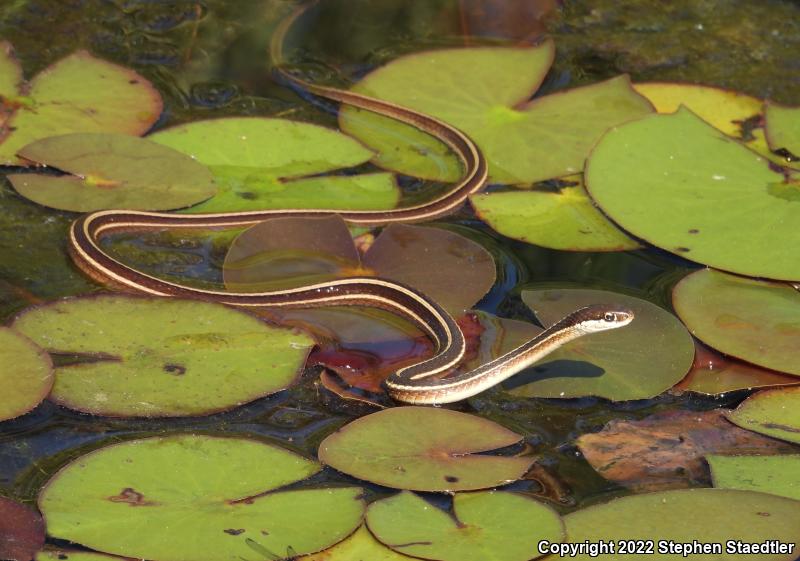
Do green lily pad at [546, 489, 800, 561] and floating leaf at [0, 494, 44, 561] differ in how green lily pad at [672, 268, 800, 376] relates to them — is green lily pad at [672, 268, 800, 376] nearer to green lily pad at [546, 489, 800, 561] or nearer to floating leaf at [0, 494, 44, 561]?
green lily pad at [546, 489, 800, 561]

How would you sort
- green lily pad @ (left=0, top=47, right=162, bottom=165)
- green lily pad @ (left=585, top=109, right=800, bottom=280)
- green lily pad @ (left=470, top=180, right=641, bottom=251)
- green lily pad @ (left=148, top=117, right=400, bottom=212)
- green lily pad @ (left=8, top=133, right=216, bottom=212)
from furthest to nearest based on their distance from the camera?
green lily pad @ (left=0, top=47, right=162, bottom=165)
green lily pad @ (left=148, top=117, right=400, bottom=212)
green lily pad @ (left=8, top=133, right=216, bottom=212)
green lily pad @ (left=470, top=180, right=641, bottom=251)
green lily pad @ (left=585, top=109, right=800, bottom=280)

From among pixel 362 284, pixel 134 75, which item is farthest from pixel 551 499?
pixel 134 75

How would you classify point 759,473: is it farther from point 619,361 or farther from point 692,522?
point 619,361

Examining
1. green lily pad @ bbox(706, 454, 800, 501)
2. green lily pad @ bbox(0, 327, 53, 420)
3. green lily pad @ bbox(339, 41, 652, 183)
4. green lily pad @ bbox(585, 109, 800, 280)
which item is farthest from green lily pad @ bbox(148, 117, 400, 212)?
green lily pad @ bbox(706, 454, 800, 501)

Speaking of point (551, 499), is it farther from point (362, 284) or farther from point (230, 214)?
point (230, 214)

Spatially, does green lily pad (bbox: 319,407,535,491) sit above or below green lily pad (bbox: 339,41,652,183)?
below

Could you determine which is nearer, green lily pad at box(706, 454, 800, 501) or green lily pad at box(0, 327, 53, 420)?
green lily pad at box(706, 454, 800, 501)

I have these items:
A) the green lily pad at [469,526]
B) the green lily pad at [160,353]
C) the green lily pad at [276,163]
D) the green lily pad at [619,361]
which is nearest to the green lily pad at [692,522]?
the green lily pad at [469,526]
